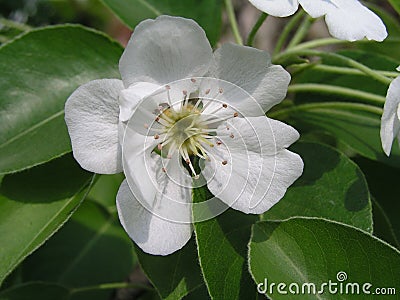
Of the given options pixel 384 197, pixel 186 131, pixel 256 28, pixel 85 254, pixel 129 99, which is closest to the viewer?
pixel 129 99

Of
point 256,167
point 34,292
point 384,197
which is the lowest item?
point 34,292

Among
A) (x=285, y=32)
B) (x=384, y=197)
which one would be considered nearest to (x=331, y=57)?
(x=285, y=32)

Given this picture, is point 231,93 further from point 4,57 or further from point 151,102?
point 4,57

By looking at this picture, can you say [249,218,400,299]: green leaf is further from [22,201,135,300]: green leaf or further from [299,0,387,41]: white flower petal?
[22,201,135,300]: green leaf

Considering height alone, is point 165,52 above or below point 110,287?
above

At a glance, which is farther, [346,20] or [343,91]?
[343,91]

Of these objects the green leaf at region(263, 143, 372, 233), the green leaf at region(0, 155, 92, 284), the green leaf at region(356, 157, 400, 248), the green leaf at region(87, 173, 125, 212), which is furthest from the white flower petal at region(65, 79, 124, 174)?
the green leaf at region(87, 173, 125, 212)

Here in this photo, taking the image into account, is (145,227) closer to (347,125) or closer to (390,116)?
(390,116)
